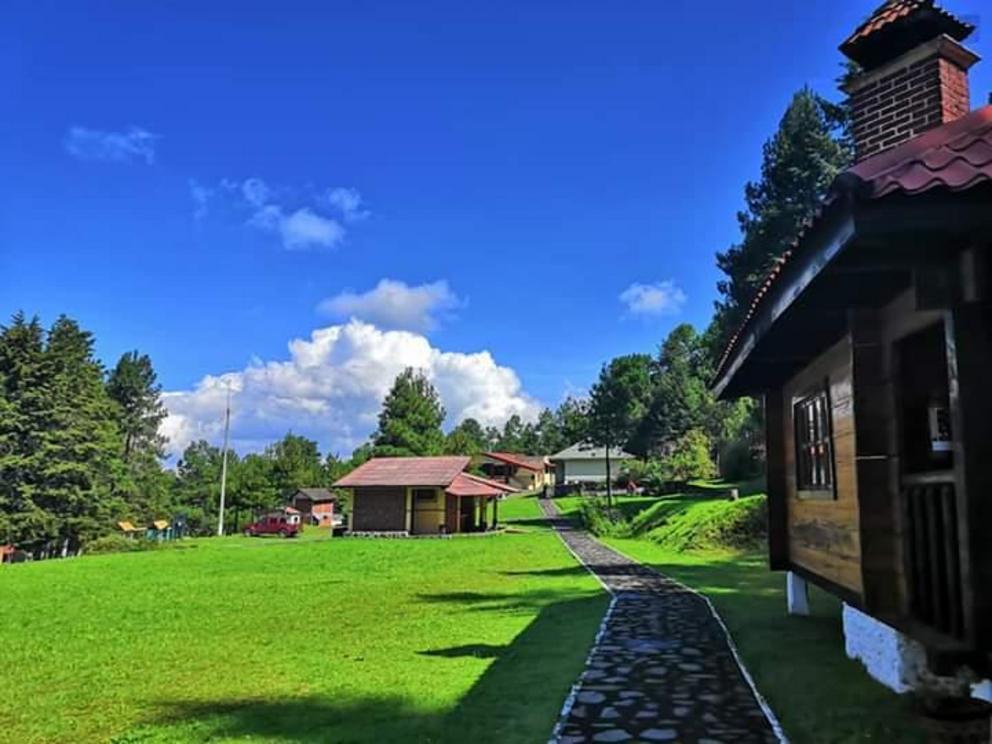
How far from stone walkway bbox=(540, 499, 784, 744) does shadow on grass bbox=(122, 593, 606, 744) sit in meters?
0.28

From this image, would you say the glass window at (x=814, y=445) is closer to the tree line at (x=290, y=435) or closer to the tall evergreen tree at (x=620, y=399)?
the tree line at (x=290, y=435)

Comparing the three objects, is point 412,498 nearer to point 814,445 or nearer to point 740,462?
point 740,462

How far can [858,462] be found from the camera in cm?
478

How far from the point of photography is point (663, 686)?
688cm

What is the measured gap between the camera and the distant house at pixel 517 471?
7806 centimetres

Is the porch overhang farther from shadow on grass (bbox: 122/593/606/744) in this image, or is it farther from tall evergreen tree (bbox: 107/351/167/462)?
tall evergreen tree (bbox: 107/351/167/462)

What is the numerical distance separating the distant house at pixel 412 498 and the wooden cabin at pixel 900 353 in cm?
3163

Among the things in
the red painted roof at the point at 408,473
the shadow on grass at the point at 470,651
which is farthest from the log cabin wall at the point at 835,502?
the red painted roof at the point at 408,473

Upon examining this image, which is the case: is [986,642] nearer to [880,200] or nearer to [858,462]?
[858,462]

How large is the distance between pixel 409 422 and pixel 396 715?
50994 millimetres

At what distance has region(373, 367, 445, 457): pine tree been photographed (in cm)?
5594

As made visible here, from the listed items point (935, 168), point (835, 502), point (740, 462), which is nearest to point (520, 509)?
point (740, 462)

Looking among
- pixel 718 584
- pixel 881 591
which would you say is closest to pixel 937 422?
pixel 881 591

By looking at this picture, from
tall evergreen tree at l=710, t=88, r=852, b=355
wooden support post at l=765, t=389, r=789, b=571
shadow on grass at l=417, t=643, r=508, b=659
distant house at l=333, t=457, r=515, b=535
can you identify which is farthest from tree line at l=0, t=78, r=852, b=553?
distant house at l=333, t=457, r=515, b=535
